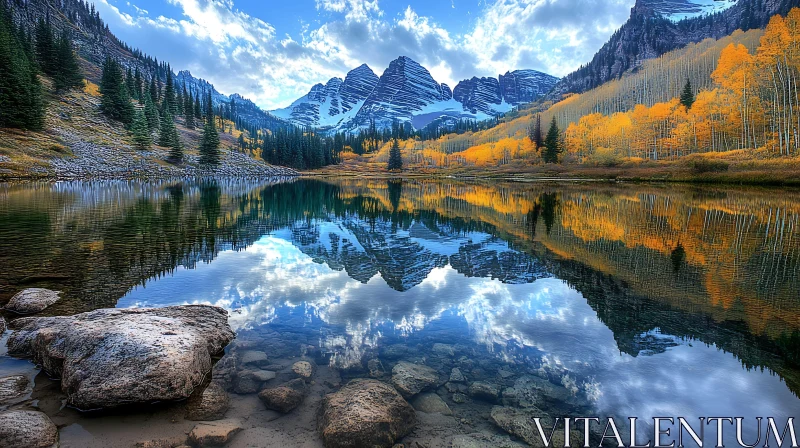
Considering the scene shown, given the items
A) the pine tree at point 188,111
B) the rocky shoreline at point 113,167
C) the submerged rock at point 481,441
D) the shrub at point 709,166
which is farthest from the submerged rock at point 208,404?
the pine tree at point 188,111

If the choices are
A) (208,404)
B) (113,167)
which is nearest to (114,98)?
(113,167)

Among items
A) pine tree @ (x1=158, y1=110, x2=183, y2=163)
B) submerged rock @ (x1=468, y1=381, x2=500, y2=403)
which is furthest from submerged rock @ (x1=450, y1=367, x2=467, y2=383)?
pine tree @ (x1=158, y1=110, x2=183, y2=163)

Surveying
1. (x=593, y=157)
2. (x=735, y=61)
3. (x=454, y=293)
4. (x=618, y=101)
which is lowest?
(x=454, y=293)

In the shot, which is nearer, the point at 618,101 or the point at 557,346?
the point at 557,346

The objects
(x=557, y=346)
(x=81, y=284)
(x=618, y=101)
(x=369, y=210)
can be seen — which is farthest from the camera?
(x=618, y=101)

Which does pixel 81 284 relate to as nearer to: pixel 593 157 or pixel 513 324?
pixel 513 324

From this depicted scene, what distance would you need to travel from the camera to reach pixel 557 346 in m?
7.63

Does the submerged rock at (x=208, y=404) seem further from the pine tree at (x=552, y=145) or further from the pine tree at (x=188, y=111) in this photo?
the pine tree at (x=188, y=111)

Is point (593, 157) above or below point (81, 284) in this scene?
above

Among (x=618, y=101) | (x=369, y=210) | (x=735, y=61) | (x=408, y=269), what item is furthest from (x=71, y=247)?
(x=618, y=101)

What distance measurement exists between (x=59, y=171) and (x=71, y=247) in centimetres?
5988

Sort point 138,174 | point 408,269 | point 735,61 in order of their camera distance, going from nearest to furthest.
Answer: point 408,269
point 735,61
point 138,174

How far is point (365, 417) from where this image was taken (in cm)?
504

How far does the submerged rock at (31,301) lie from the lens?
852 centimetres
